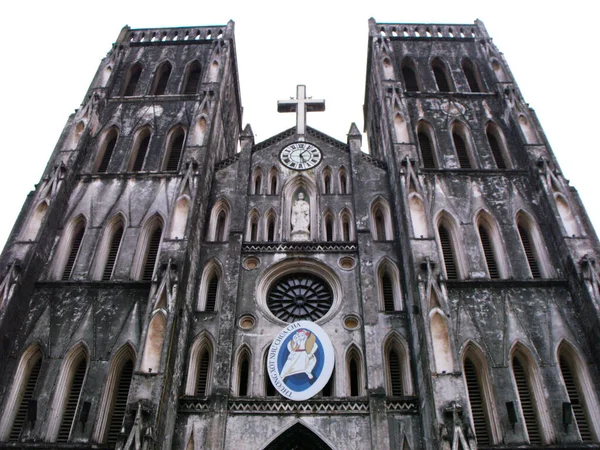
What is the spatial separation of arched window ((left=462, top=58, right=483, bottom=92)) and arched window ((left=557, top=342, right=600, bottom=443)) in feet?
44.2

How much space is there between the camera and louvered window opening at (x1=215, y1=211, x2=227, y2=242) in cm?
2103

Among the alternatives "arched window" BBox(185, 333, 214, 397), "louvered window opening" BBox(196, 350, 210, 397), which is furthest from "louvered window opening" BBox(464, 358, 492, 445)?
"louvered window opening" BBox(196, 350, 210, 397)

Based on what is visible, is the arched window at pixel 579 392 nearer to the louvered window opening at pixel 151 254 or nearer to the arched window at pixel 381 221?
the arched window at pixel 381 221

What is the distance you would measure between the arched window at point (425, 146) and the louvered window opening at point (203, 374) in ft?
35.9

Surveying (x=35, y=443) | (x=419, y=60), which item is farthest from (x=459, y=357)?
(x=419, y=60)

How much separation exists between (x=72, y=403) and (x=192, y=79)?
16442 mm

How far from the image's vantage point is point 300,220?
69.5ft

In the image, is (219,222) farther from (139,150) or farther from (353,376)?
(353,376)

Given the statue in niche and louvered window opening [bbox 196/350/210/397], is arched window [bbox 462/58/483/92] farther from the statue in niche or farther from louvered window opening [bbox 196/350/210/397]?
louvered window opening [bbox 196/350/210/397]

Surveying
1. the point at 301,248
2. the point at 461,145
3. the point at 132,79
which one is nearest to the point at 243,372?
the point at 301,248

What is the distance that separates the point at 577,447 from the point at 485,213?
8215 mm

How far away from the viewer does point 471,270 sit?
62.2ft

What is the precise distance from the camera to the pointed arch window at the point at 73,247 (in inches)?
766

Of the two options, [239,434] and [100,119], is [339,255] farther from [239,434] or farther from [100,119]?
[100,119]
